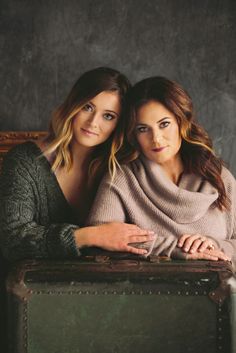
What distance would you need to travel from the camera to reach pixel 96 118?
232cm

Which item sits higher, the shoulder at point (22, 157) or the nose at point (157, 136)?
the nose at point (157, 136)

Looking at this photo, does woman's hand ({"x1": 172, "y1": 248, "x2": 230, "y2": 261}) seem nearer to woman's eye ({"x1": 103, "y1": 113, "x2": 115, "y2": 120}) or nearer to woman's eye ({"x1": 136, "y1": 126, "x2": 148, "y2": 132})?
woman's eye ({"x1": 136, "y1": 126, "x2": 148, "y2": 132})

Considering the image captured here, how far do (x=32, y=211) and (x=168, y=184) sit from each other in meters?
0.55

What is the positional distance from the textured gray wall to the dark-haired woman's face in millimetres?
802

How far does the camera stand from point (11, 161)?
238 cm

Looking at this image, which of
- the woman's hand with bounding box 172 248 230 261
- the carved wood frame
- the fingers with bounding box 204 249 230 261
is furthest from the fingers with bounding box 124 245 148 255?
the carved wood frame

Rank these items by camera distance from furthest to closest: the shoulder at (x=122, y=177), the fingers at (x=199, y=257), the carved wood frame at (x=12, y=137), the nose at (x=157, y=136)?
the carved wood frame at (x=12, y=137)
the shoulder at (x=122, y=177)
the nose at (x=157, y=136)
the fingers at (x=199, y=257)

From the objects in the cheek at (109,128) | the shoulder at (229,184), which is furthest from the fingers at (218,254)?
the cheek at (109,128)

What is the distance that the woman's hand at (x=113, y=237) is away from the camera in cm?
217

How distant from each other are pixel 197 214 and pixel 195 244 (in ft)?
0.59

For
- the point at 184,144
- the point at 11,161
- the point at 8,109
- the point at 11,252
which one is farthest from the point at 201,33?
the point at 11,252

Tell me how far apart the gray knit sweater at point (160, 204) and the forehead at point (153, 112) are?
0.19 m

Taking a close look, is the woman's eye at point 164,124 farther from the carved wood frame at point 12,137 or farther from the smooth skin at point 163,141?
the carved wood frame at point 12,137

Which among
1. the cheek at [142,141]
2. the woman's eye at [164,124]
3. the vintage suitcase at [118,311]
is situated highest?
the woman's eye at [164,124]
